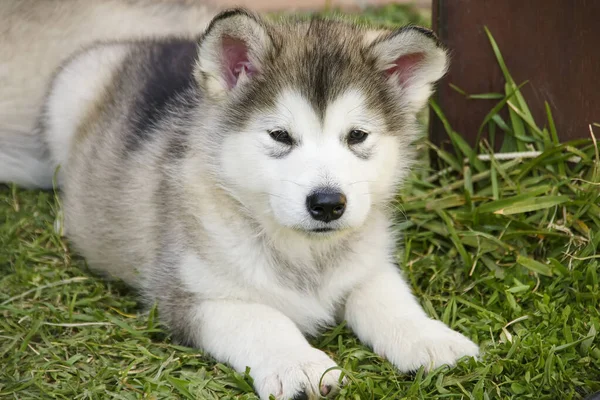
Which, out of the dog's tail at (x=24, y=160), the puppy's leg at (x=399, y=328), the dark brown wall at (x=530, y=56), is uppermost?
the dark brown wall at (x=530, y=56)

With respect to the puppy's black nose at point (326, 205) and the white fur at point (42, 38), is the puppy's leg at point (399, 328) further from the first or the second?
the white fur at point (42, 38)

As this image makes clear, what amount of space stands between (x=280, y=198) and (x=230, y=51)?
73cm

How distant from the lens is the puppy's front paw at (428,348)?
3.57m

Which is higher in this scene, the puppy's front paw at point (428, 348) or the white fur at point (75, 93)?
the white fur at point (75, 93)

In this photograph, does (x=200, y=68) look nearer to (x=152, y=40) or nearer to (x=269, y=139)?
(x=269, y=139)

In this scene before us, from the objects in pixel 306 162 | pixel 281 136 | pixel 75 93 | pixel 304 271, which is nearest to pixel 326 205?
pixel 306 162

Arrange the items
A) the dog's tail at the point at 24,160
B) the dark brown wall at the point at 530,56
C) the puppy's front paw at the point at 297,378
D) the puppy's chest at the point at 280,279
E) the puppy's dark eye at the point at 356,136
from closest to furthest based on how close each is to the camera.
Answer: the puppy's front paw at the point at 297,378, the puppy's dark eye at the point at 356,136, the puppy's chest at the point at 280,279, the dark brown wall at the point at 530,56, the dog's tail at the point at 24,160

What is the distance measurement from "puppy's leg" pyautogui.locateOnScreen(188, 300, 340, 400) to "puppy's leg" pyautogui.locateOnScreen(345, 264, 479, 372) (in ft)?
1.11

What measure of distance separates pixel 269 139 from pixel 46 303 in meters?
1.52

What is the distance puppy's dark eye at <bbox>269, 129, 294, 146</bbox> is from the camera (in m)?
3.50

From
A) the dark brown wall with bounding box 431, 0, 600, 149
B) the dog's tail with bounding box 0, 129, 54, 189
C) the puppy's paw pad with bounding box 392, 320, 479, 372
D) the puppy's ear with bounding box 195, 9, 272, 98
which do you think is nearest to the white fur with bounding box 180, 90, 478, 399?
the puppy's paw pad with bounding box 392, 320, 479, 372

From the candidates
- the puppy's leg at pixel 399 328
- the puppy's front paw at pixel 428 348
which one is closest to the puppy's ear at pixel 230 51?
the puppy's leg at pixel 399 328

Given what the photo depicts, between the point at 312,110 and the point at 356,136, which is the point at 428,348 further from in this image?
the point at 312,110

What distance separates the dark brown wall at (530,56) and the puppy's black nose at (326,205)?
1.85 metres
